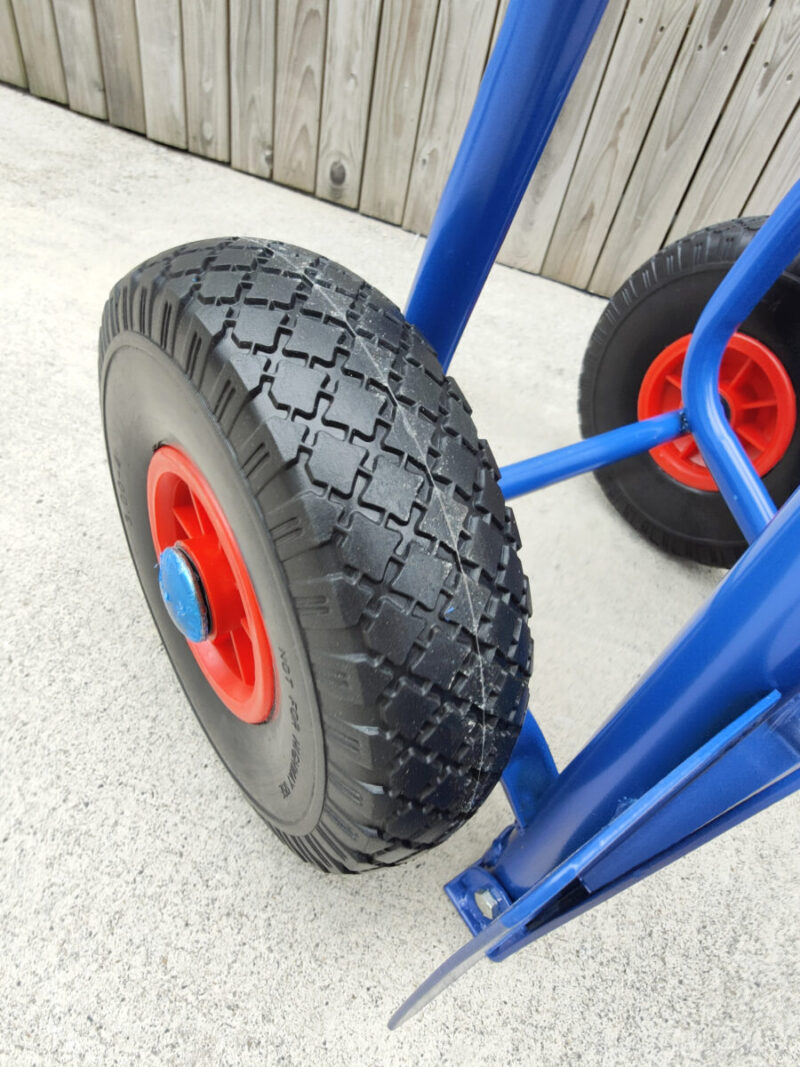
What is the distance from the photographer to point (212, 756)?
3.14 ft

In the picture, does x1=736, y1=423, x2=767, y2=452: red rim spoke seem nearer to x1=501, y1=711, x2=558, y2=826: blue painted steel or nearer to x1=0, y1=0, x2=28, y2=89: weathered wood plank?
x1=501, y1=711, x2=558, y2=826: blue painted steel

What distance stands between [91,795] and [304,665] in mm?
493

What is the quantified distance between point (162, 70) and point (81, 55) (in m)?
0.27

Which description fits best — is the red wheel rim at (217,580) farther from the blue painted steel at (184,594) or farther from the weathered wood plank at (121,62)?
the weathered wood plank at (121,62)

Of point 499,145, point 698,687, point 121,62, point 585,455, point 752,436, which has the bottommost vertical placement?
point 121,62

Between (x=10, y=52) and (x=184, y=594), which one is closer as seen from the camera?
(x=184, y=594)

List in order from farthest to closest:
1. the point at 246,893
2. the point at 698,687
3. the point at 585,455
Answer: the point at 585,455, the point at 246,893, the point at 698,687

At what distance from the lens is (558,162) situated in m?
1.81

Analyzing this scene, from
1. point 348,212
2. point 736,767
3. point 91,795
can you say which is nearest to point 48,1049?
point 91,795

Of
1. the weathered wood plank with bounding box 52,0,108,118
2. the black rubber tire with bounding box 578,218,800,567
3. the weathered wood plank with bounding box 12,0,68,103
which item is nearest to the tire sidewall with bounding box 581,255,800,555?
the black rubber tire with bounding box 578,218,800,567

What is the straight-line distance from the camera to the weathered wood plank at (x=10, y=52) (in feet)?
6.87

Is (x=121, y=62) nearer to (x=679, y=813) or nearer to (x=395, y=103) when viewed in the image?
(x=395, y=103)

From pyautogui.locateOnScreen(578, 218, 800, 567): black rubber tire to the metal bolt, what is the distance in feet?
2.41

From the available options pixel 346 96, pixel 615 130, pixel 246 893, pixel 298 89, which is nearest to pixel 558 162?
pixel 615 130
